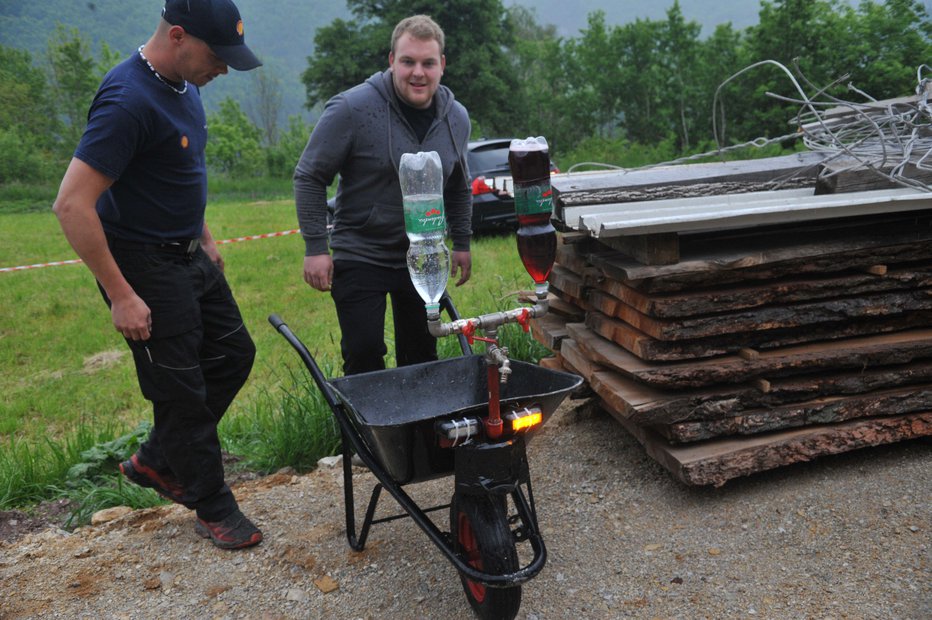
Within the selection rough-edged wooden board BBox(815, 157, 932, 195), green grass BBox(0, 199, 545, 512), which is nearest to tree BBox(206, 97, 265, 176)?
green grass BBox(0, 199, 545, 512)

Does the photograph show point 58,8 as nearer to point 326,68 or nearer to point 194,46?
point 326,68

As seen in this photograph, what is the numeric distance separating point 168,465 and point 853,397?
3029mm

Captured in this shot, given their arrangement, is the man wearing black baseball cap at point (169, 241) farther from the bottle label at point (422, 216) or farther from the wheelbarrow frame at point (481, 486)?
the bottle label at point (422, 216)

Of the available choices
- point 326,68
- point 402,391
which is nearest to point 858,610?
point 402,391

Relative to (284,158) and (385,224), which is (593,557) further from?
(284,158)

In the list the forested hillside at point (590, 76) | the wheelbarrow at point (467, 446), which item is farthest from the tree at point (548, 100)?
the wheelbarrow at point (467, 446)

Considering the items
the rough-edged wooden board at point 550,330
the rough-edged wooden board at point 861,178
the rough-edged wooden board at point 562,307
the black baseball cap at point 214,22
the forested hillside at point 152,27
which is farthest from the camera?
the forested hillside at point 152,27

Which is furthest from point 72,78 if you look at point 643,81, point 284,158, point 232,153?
point 643,81

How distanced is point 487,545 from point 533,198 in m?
1.09

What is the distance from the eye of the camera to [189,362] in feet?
10.2

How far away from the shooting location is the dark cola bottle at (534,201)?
2396 mm

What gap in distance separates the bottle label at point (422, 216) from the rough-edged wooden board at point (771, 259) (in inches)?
43.4

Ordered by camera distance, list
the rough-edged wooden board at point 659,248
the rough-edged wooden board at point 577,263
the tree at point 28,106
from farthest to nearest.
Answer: the tree at point 28,106 < the rough-edged wooden board at point 577,263 < the rough-edged wooden board at point 659,248

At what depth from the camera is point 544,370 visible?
277 centimetres
